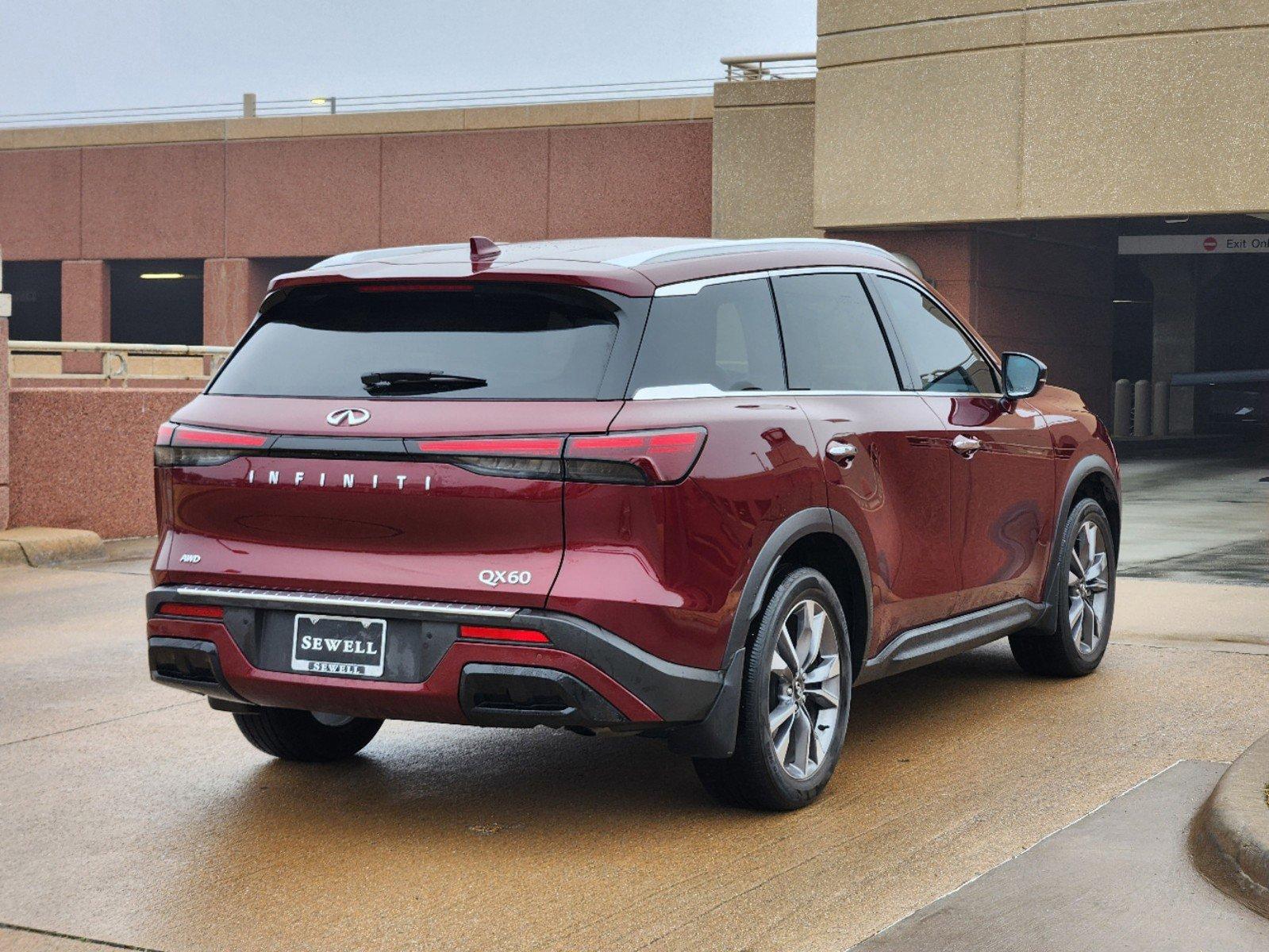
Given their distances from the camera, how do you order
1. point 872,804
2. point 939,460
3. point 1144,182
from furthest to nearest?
1. point 1144,182
2. point 939,460
3. point 872,804

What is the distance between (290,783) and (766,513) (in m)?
1.96

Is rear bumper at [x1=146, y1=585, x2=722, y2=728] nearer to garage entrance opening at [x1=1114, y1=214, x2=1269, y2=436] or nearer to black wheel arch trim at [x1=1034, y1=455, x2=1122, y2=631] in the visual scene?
black wheel arch trim at [x1=1034, y1=455, x2=1122, y2=631]

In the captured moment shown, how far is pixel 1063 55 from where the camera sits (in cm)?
2266

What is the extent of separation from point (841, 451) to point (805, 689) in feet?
2.51

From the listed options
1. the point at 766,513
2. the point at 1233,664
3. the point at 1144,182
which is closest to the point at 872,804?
the point at 766,513

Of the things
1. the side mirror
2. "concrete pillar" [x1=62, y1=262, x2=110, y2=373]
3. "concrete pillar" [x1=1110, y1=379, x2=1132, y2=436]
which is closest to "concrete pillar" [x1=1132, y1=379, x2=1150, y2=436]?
"concrete pillar" [x1=1110, y1=379, x2=1132, y2=436]

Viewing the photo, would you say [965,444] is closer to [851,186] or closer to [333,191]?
[851,186]

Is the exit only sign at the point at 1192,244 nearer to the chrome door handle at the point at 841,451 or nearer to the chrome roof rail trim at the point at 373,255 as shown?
the chrome door handle at the point at 841,451

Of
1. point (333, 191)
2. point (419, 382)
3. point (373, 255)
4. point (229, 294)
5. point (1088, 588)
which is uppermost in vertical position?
point (333, 191)

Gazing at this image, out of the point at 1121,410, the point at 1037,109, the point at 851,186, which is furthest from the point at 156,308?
the point at 1037,109

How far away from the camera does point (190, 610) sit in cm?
500

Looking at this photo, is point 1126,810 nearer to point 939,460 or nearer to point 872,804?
point 872,804

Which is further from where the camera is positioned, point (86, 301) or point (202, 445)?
point (86, 301)

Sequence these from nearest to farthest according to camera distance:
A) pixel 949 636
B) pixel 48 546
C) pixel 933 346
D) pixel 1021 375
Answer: pixel 949 636, pixel 933 346, pixel 1021 375, pixel 48 546
